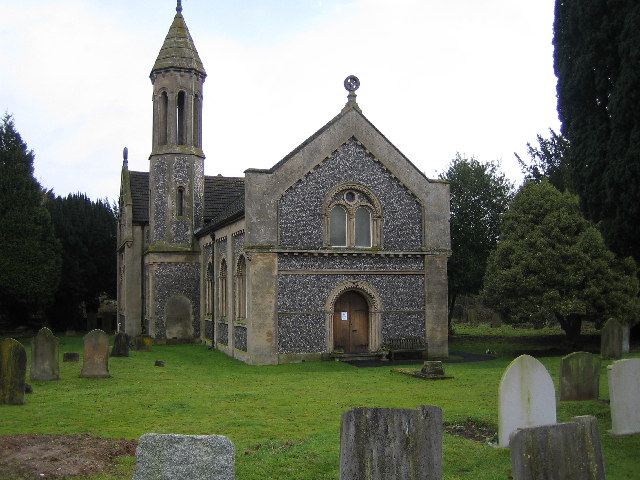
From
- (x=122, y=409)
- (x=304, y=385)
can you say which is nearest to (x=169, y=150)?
(x=304, y=385)

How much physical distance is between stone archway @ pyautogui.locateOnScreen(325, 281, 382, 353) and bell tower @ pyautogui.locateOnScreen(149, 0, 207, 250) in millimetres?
10859

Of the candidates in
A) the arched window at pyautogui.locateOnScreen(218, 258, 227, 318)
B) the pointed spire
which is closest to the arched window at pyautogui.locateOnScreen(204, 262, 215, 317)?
the arched window at pyautogui.locateOnScreen(218, 258, 227, 318)

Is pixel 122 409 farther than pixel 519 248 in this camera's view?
No

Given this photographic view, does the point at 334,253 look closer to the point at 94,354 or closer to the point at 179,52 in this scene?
the point at 94,354

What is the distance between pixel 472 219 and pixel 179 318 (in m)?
15.6

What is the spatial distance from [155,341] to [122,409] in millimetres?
18267

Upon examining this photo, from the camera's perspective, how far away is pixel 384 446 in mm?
6387

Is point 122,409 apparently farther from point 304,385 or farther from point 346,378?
point 346,378

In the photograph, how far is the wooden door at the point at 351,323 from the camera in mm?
24547

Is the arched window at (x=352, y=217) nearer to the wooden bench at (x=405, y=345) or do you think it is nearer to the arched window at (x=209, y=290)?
the wooden bench at (x=405, y=345)

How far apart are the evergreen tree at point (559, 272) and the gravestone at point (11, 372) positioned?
712 inches

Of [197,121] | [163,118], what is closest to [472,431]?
[197,121]

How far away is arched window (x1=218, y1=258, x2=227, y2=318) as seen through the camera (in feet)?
92.9

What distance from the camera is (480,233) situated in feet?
111
